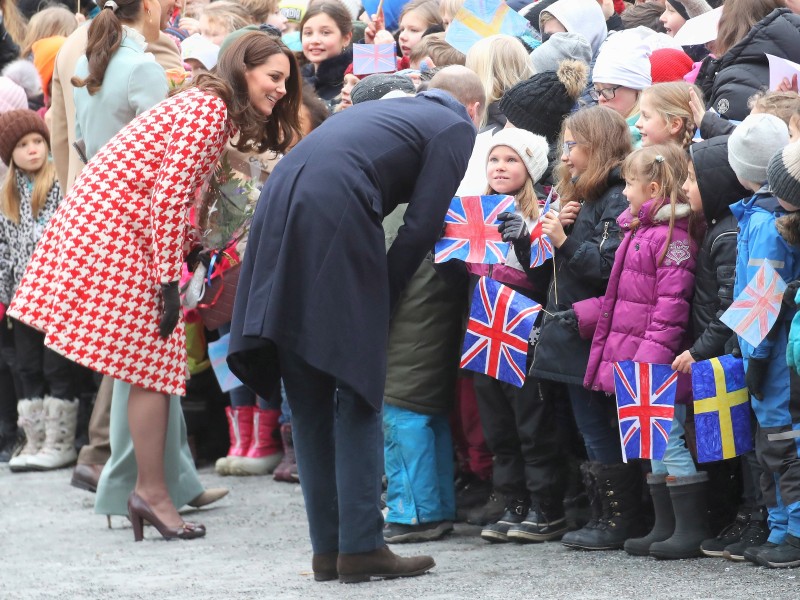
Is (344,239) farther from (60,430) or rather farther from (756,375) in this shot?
(60,430)

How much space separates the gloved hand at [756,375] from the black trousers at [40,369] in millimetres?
4579

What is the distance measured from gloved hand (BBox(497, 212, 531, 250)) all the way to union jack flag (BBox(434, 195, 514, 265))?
29 mm

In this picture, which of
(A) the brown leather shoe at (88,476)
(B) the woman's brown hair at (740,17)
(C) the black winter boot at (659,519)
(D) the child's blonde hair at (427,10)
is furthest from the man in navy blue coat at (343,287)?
(D) the child's blonde hair at (427,10)

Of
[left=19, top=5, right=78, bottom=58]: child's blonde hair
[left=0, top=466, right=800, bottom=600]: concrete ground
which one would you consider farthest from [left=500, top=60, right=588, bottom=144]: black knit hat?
[left=19, top=5, right=78, bottom=58]: child's blonde hair

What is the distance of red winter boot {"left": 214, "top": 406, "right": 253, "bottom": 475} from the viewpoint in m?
7.67

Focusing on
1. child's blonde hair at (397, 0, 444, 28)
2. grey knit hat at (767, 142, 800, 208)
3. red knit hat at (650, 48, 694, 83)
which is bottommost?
grey knit hat at (767, 142, 800, 208)

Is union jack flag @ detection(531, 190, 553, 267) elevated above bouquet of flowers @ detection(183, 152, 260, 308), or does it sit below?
below

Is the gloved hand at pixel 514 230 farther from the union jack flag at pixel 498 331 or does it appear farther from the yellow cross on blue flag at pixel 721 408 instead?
the yellow cross on blue flag at pixel 721 408

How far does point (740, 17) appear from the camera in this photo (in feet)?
20.1

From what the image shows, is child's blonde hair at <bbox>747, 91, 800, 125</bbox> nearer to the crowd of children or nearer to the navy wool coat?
the crowd of children

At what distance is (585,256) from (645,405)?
64cm

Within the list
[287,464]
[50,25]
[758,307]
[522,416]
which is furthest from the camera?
[50,25]

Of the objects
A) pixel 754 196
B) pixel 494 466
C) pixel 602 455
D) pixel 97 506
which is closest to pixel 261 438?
pixel 97 506

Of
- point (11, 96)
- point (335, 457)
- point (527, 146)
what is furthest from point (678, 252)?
point (11, 96)
